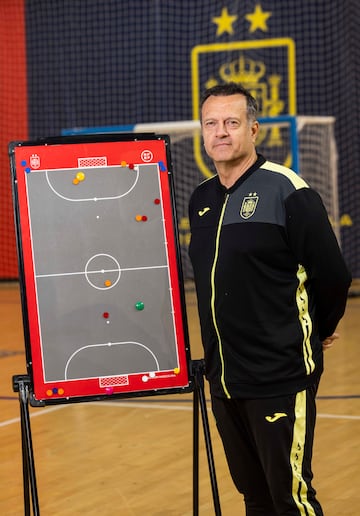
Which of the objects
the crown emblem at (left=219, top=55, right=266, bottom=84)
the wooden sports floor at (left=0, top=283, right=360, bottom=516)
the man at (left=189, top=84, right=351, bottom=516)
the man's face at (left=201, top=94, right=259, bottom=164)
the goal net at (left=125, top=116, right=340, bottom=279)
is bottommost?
the wooden sports floor at (left=0, top=283, right=360, bottom=516)

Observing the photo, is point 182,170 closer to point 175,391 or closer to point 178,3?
point 178,3

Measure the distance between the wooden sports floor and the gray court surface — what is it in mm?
923

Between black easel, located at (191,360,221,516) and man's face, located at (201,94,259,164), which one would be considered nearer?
man's face, located at (201,94,259,164)

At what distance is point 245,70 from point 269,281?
30.9 feet

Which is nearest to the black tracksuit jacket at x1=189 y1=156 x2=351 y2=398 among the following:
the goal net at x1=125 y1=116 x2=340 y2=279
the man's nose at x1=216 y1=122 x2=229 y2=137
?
the man's nose at x1=216 y1=122 x2=229 y2=137

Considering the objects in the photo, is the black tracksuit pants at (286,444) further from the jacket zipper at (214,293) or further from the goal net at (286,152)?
the goal net at (286,152)

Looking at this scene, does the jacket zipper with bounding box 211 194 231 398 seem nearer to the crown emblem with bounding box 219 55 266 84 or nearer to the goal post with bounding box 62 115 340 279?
the goal post with bounding box 62 115 340 279

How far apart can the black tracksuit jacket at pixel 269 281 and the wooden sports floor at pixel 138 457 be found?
1304 millimetres

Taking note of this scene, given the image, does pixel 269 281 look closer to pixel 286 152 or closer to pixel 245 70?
pixel 286 152

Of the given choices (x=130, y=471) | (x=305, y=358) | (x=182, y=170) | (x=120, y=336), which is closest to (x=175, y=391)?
(x=120, y=336)

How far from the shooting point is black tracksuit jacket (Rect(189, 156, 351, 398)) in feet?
8.55

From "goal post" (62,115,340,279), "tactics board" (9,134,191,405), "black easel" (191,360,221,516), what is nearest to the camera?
"black easel" (191,360,221,516)

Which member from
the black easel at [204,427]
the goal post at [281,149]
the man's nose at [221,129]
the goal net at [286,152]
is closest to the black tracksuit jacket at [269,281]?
the man's nose at [221,129]

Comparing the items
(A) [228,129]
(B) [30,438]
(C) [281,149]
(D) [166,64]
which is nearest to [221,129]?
(A) [228,129]
